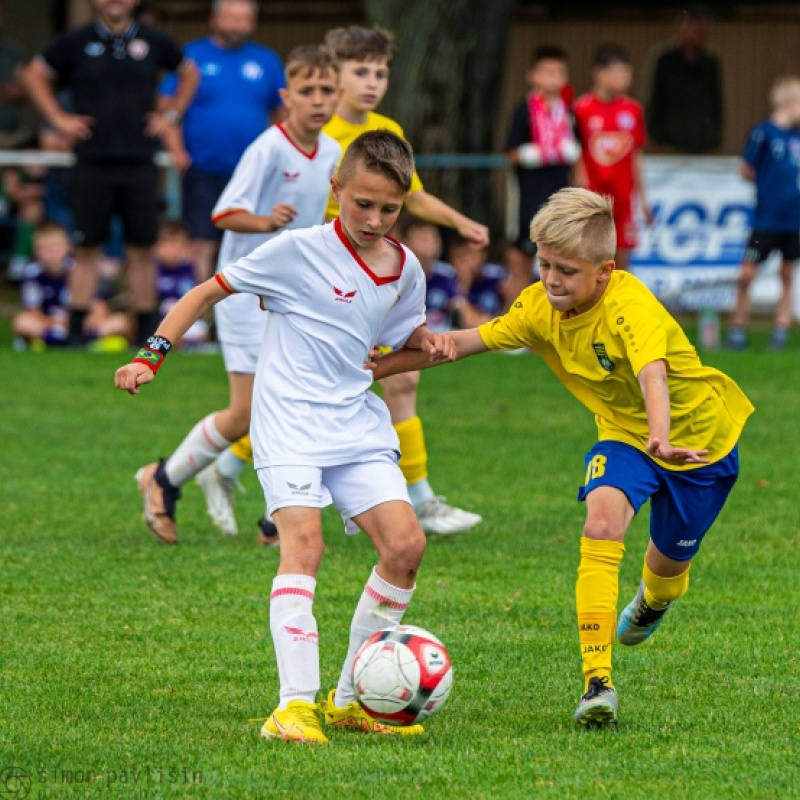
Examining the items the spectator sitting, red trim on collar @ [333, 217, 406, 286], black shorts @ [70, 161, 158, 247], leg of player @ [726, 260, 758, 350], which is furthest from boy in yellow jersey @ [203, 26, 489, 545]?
leg of player @ [726, 260, 758, 350]

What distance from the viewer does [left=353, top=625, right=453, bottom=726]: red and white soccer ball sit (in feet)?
15.2

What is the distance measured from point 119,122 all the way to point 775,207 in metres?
5.62

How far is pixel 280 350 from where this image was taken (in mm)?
5145

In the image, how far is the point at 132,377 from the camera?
4.78 metres

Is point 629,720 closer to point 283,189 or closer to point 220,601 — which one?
point 220,601

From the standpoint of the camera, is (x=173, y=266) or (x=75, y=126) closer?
(x=75, y=126)

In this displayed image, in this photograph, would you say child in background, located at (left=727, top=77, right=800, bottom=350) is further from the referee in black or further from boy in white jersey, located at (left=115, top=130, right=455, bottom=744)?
boy in white jersey, located at (left=115, top=130, right=455, bottom=744)

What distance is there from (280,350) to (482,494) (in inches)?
148

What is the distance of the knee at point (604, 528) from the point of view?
4.95 meters

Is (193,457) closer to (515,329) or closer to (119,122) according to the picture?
(515,329)

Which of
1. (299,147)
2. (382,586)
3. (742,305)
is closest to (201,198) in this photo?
(742,305)

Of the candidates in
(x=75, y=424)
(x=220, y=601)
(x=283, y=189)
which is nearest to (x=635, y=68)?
(x=75, y=424)

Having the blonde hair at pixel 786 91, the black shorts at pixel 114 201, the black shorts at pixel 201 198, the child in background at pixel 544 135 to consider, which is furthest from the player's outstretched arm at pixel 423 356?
the blonde hair at pixel 786 91

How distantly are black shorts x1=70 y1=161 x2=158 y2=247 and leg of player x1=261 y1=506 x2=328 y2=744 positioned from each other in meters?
8.48
